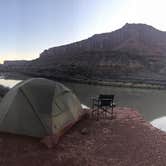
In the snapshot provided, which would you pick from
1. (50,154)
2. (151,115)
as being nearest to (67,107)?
(50,154)

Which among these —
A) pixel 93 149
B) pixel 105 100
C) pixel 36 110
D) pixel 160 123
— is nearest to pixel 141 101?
pixel 160 123

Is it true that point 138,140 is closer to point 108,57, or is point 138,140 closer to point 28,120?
point 28,120

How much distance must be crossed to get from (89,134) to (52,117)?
1459 millimetres

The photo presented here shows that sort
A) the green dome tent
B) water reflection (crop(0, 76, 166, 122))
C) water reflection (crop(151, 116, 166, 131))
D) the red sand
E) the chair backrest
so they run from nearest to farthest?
1. the red sand
2. the green dome tent
3. the chair backrest
4. water reflection (crop(151, 116, 166, 131))
5. water reflection (crop(0, 76, 166, 122))

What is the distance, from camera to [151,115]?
12.9 m

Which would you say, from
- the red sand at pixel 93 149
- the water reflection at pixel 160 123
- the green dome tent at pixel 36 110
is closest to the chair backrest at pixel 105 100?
the red sand at pixel 93 149

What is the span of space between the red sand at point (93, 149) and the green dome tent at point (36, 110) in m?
0.31

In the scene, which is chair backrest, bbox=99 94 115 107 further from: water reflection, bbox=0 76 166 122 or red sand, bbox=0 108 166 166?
water reflection, bbox=0 76 166 122

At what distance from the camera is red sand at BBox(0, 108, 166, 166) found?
17.5 ft

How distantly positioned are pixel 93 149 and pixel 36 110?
6.80 ft

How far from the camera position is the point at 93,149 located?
606 centimetres

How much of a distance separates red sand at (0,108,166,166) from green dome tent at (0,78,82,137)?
0.31 m

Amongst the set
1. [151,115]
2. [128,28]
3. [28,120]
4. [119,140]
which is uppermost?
[128,28]

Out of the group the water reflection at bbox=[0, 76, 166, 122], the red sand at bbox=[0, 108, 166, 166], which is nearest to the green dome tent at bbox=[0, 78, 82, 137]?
the red sand at bbox=[0, 108, 166, 166]
